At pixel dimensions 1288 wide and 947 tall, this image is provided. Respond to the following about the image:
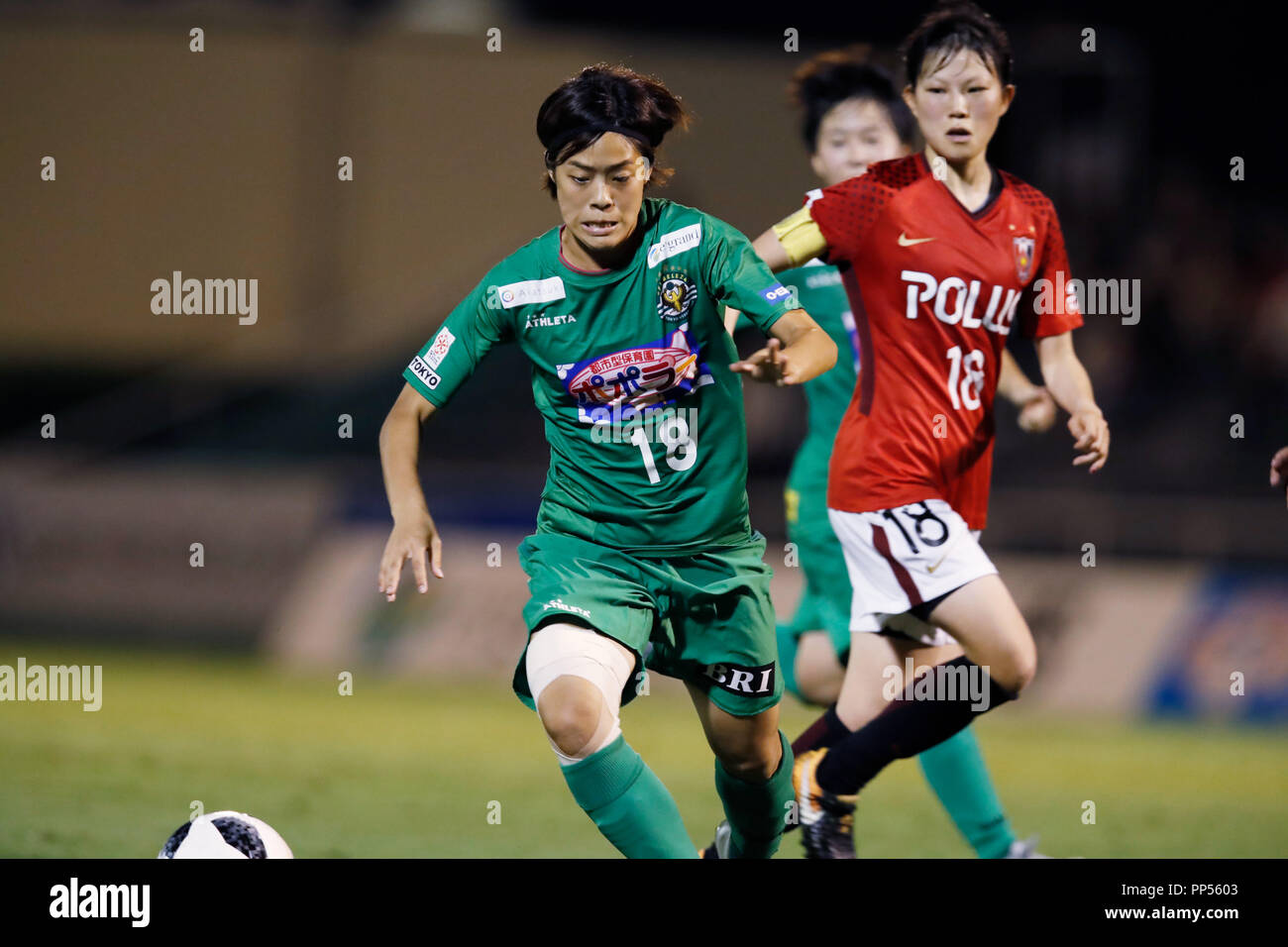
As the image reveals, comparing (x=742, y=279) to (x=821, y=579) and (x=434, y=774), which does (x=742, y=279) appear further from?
(x=434, y=774)

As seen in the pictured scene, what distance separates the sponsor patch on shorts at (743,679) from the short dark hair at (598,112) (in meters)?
1.36

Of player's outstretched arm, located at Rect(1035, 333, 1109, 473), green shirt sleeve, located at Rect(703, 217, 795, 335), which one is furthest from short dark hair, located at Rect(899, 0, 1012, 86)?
green shirt sleeve, located at Rect(703, 217, 795, 335)

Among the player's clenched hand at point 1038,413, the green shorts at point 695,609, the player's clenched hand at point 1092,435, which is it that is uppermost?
the player's clenched hand at point 1038,413

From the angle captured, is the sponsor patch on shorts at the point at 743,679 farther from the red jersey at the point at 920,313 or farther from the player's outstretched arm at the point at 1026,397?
the player's outstretched arm at the point at 1026,397

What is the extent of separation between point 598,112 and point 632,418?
0.80 metres

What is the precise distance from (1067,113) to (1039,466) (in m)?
3.70

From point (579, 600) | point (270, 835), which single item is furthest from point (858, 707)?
point (270, 835)

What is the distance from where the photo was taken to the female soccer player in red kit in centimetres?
452

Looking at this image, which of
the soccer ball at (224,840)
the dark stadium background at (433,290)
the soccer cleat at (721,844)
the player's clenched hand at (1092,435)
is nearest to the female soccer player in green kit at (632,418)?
the soccer cleat at (721,844)

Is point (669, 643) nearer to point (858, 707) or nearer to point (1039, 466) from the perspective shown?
point (858, 707)

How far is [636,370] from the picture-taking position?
4.15 metres

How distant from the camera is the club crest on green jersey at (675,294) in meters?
4.16

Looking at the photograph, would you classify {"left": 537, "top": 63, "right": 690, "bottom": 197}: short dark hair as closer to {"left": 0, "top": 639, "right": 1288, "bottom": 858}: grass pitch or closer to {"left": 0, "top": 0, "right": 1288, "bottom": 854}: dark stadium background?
{"left": 0, "top": 639, "right": 1288, "bottom": 858}: grass pitch

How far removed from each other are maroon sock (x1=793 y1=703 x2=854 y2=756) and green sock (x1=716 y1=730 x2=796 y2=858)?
492 mm
